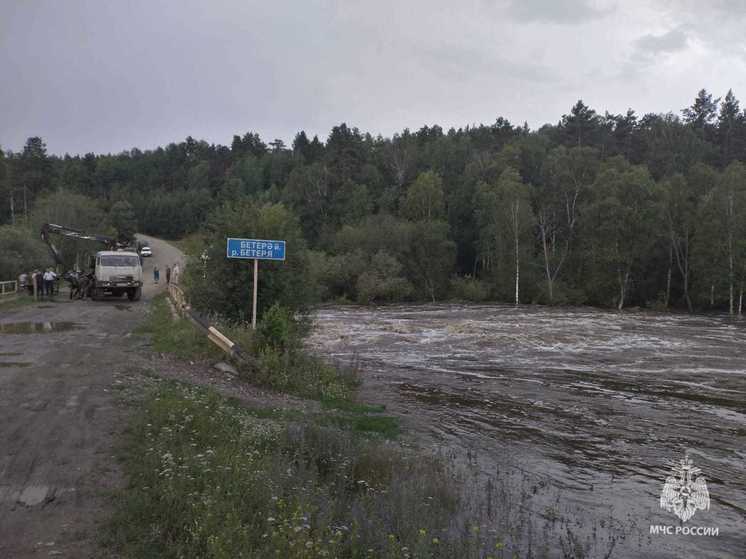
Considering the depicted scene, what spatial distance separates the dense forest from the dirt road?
6.98m

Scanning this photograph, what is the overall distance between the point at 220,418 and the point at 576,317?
37.3m

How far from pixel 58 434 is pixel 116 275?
27.0 metres

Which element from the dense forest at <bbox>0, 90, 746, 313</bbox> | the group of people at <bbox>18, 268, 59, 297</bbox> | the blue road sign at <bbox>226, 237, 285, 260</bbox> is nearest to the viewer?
the blue road sign at <bbox>226, 237, 285, 260</bbox>

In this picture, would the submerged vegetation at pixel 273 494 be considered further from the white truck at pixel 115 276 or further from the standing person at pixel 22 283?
the standing person at pixel 22 283

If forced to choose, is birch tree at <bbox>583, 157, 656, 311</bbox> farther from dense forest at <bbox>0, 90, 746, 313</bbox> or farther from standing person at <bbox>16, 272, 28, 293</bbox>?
standing person at <bbox>16, 272, 28, 293</bbox>

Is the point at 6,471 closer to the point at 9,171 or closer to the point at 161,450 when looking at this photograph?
the point at 161,450

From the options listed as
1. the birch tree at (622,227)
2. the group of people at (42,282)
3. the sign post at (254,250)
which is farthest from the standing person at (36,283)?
the birch tree at (622,227)

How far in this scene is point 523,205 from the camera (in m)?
64.8

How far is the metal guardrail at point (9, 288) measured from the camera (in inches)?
1351

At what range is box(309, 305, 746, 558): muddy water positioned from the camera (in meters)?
8.10

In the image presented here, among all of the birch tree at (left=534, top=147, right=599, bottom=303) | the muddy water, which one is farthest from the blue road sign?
the birch tree at (left=534, top=147, right=599, bottom=303)

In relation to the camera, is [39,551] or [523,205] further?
[523,205]

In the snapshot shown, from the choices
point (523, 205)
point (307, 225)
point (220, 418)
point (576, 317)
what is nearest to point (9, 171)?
point (307, 225)

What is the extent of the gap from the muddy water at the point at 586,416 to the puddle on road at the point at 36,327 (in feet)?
29.2
